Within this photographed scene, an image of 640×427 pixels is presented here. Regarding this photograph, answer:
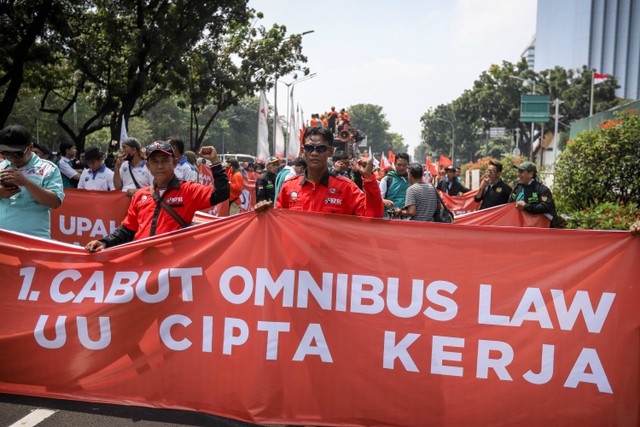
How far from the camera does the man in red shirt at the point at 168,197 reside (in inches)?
169

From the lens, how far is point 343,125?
32125 millimetres

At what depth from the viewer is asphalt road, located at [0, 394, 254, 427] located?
12.8 feet

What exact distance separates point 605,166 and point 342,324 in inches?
241

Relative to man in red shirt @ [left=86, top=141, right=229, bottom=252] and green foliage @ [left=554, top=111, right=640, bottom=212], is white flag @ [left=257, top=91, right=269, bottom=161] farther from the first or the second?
man in red shirt @ [left=86, top=141, right=229, bottom=252]

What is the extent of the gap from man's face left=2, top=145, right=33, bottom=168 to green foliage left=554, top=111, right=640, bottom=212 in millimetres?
7051

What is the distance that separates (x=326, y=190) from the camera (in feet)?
14.3

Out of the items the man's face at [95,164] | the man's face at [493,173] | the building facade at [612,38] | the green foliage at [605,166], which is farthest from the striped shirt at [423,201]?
the building facade at [612,38]

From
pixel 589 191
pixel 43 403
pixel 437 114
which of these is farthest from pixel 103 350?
pixel 437 114

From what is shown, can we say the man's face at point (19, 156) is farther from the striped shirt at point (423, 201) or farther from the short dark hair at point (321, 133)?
the striped shirt at point (423, 201)

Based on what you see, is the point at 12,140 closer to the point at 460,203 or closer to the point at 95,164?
the point at 95,164

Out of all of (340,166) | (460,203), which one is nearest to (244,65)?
(460,203)

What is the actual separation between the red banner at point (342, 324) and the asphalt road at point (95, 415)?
0.14 meters

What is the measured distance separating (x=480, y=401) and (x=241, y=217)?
5.88ft

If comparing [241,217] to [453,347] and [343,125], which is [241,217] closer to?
[453,347]
